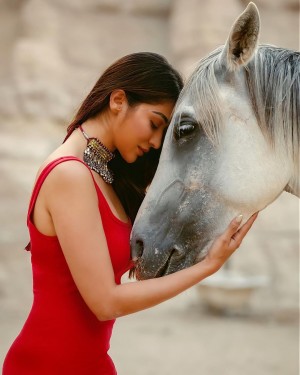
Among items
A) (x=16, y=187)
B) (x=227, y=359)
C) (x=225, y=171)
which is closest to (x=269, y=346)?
(x=227, y=359)

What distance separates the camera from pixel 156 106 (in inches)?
64.7

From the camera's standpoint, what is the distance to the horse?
155 cm

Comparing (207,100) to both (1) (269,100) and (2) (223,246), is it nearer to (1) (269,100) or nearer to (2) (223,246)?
(1) (269,100)

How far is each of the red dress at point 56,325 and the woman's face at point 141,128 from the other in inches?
6.1

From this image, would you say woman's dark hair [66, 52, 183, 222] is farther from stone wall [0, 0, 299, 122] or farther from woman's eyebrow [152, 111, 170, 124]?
stone wall [0, 0, 299, 122]

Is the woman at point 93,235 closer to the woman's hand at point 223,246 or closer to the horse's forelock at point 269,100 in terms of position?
the woman's hand at point 223,246

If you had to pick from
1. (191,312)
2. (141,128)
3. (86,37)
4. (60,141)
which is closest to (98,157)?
(141,128)

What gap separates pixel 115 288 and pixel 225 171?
37cm

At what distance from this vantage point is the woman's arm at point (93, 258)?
1.47m

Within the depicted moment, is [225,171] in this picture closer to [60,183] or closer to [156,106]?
[156,106]

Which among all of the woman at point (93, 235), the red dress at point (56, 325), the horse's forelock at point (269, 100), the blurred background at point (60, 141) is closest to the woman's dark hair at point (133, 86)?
the woman at point (93, 235)

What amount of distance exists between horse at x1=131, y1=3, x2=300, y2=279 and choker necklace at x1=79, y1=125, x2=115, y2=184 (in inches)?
5.5

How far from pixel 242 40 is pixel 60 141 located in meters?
6.03

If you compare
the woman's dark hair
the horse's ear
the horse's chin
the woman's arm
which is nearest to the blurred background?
the woman's dark hair
